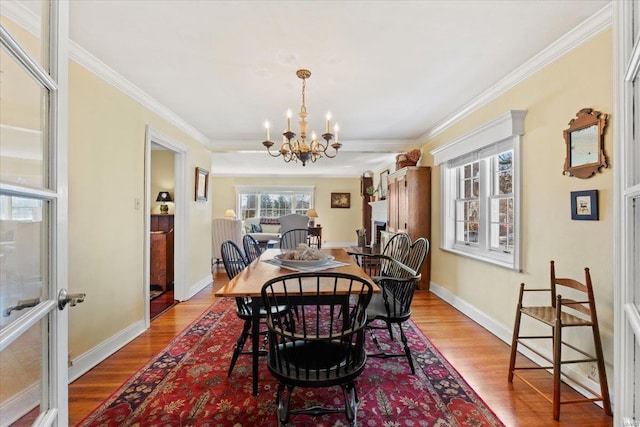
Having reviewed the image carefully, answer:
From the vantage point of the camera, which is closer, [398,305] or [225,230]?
[398,305]

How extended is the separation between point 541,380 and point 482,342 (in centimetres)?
59

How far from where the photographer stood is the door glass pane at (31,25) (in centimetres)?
70

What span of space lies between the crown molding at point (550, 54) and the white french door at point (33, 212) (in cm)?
263

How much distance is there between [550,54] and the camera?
2.16m

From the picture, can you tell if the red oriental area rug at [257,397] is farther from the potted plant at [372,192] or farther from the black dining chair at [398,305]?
the potted plant at [372,192]

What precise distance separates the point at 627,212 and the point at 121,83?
10.9 feet

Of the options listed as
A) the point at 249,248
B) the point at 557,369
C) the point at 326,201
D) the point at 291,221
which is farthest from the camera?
the point at 326,201

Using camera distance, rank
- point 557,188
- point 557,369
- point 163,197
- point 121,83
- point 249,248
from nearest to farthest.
→ point 557,369
point 557,188
point 121,83
point 249,248
point 163,197

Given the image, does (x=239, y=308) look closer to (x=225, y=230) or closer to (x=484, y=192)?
(x=484, y=192)

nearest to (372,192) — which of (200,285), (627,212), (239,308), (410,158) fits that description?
(410,158)

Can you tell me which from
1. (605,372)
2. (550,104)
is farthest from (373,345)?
(550,104)

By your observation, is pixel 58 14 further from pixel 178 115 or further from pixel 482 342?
pixel 482 342

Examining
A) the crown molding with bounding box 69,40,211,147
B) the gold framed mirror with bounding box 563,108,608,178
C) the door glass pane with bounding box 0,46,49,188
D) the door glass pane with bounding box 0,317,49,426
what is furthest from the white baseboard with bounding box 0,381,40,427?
the gold framed mirror with bounding box 563,108,608,178

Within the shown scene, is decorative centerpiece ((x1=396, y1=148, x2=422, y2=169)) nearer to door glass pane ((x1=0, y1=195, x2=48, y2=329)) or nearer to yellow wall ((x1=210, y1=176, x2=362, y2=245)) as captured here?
door glass pane ((x1=0, y1=195, x2=48, y2=329))
